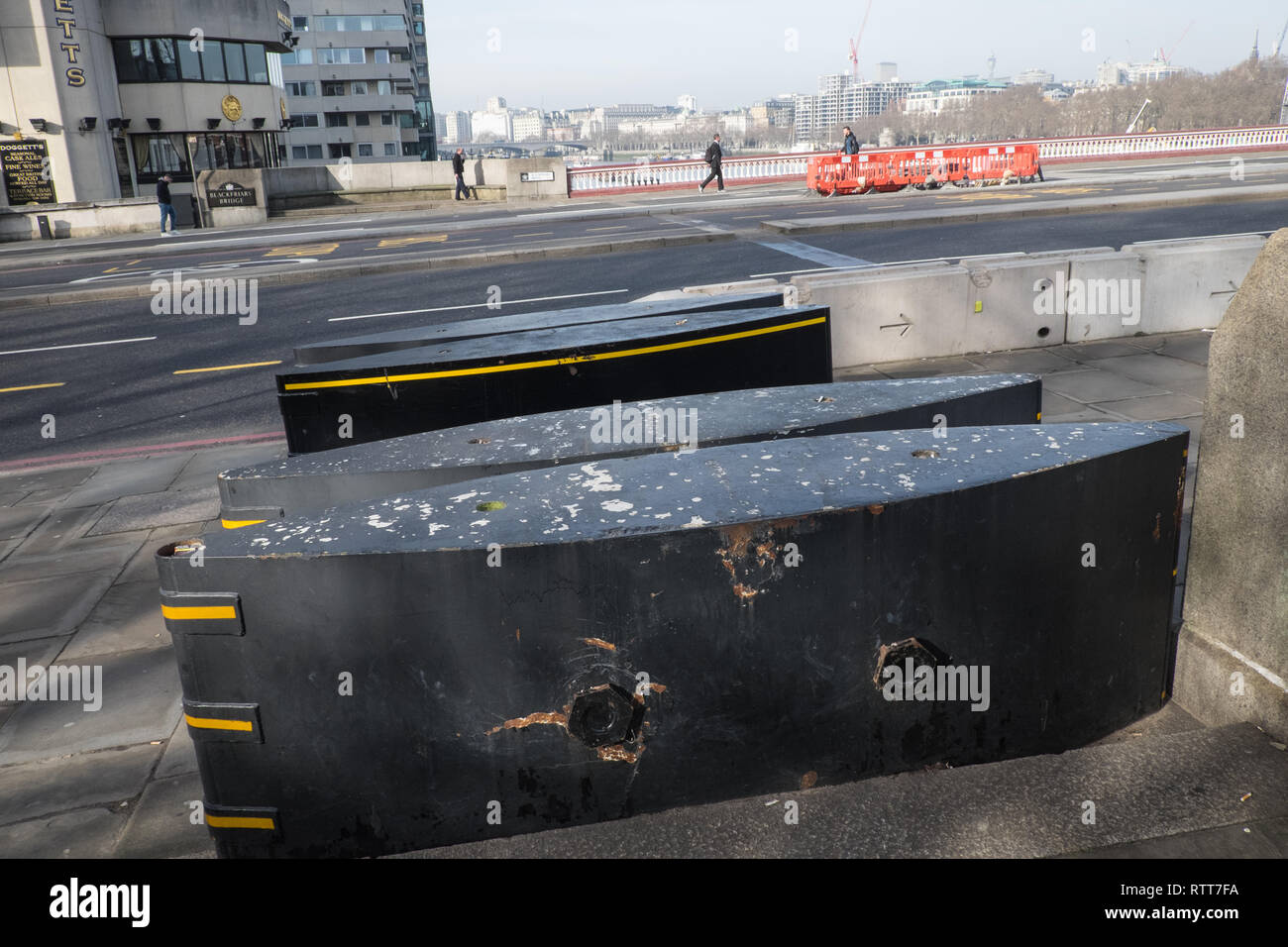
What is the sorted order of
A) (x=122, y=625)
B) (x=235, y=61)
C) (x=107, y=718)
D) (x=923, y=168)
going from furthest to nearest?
1. (x=235, y=61)
2. (x=923, y=168)
3. (x=122, y=625)
4. (x=107, y=718)

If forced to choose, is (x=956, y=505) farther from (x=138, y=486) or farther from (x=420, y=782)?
(x=138, y=486)

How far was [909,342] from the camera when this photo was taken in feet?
31.5

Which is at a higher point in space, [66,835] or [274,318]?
[274,318]

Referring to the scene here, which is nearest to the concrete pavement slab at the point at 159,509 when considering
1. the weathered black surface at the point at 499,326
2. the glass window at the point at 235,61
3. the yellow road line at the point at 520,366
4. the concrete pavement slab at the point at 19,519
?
the concrete pavement slab at the point at 19,519

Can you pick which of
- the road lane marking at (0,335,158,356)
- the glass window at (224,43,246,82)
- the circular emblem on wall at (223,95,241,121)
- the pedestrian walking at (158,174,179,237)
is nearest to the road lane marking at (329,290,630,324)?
the road lane marking at (0,335,158,356)

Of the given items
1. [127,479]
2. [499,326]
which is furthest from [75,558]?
[499,326]

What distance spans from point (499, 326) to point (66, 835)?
402 centimetres

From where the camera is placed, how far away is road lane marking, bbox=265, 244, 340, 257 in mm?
21844

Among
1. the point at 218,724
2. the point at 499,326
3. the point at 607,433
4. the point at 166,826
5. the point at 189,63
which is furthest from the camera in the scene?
the point at 189,63

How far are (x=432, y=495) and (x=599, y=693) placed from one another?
88 centimetres

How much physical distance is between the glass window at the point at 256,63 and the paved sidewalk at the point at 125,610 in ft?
128

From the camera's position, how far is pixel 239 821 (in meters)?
2.90

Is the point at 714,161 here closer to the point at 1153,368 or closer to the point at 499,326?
the point at 1153,368
